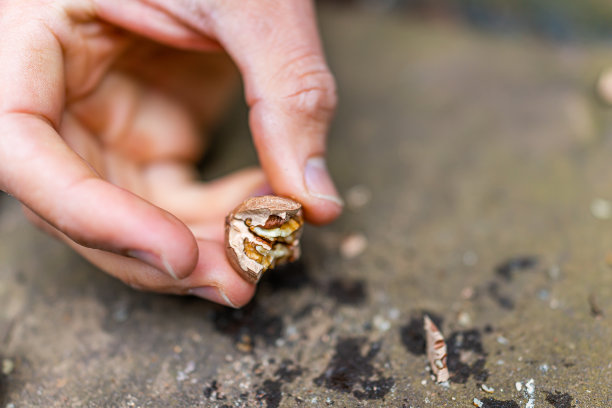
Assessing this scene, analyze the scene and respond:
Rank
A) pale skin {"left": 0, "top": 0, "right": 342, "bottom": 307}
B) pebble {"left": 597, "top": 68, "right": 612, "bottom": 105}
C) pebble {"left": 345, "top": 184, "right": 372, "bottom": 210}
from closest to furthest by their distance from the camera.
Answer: pale skin {"left": 0, "top": 0, "right": 342, "bottom": 307}, pebble {"left": 345, "top": 184, "right": 372, "bottom": 210}, pebble {"left": 597, "top": 68, "right": 612, "bottom": 105}

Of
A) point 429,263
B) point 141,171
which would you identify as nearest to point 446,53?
point 429,263

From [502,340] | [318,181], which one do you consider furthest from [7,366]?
[502,340]

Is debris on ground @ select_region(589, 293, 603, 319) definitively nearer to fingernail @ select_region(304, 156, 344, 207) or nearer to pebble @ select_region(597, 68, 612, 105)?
fingernail @ select_region(304, 156, 344, 207)

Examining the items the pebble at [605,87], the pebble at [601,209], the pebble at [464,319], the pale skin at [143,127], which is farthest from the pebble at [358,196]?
the pebble at [605,87]

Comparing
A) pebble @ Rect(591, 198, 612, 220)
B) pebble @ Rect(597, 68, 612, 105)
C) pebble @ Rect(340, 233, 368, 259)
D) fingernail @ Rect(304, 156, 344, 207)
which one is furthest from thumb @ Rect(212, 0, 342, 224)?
pebble @ Rect(597, 68, 612, 105)

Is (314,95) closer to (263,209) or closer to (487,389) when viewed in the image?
→ (263,209)

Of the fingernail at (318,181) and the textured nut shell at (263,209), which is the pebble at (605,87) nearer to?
the fingernail at (318,181)
